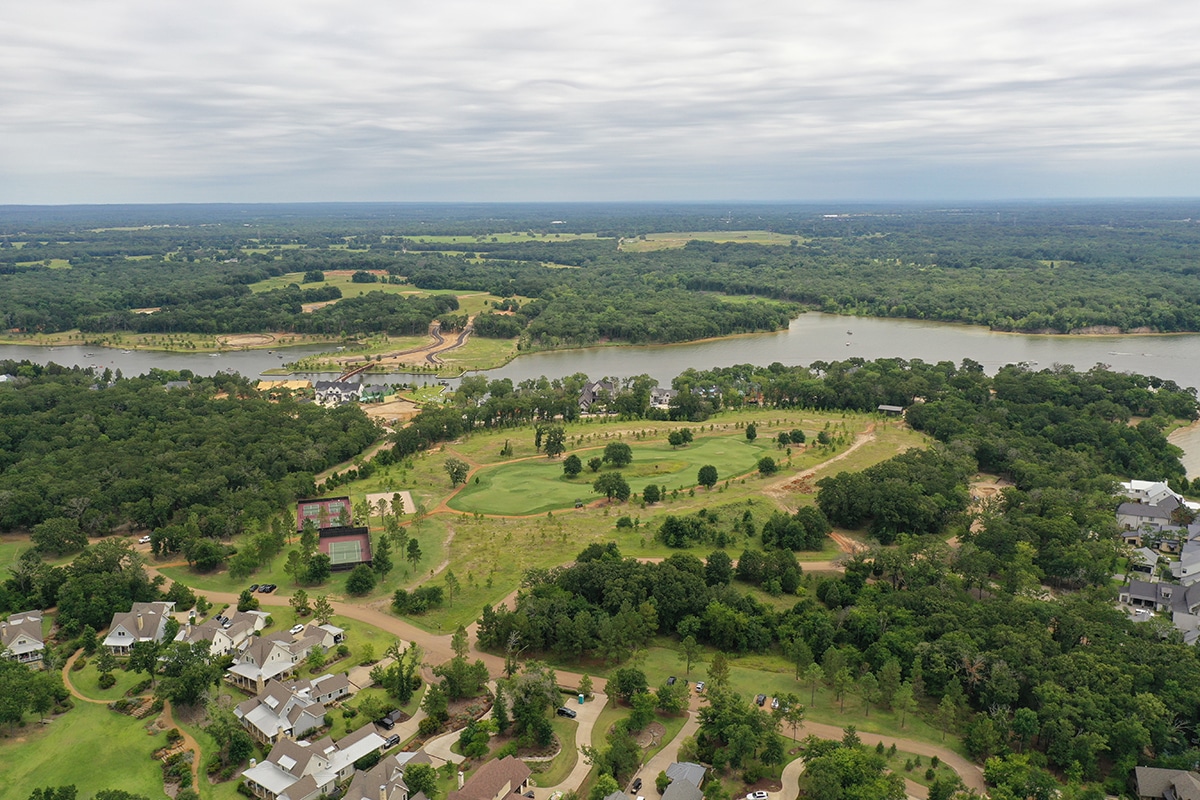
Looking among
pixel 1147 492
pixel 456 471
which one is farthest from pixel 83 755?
pixel 1147 492

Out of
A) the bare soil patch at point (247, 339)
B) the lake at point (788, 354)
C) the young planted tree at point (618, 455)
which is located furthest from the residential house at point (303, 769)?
the bare soil patch at point (247, 339)

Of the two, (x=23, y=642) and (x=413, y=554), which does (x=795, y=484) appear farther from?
(x=23, y=642)

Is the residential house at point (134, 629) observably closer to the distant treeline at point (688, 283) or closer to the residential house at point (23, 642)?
the residential house at point (23, 642)

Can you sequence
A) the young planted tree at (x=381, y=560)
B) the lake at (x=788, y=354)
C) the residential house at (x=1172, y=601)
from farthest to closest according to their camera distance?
the lake at (x=788, y=354), the young planted tree at (x=381, y=560), the residential house at (x=1172, y=601)

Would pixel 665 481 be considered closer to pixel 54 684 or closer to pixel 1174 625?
pixel 1174 625

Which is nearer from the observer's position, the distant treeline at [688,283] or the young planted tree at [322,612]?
the young planted tree at [322,612]

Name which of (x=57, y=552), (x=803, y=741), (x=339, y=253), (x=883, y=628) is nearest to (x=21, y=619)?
(x=57, y=552)

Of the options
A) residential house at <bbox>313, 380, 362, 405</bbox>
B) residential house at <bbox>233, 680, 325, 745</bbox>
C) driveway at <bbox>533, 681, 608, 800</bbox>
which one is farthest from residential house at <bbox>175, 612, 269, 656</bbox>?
residential house at <bbox>313, 380, 362, 405</bbox>
